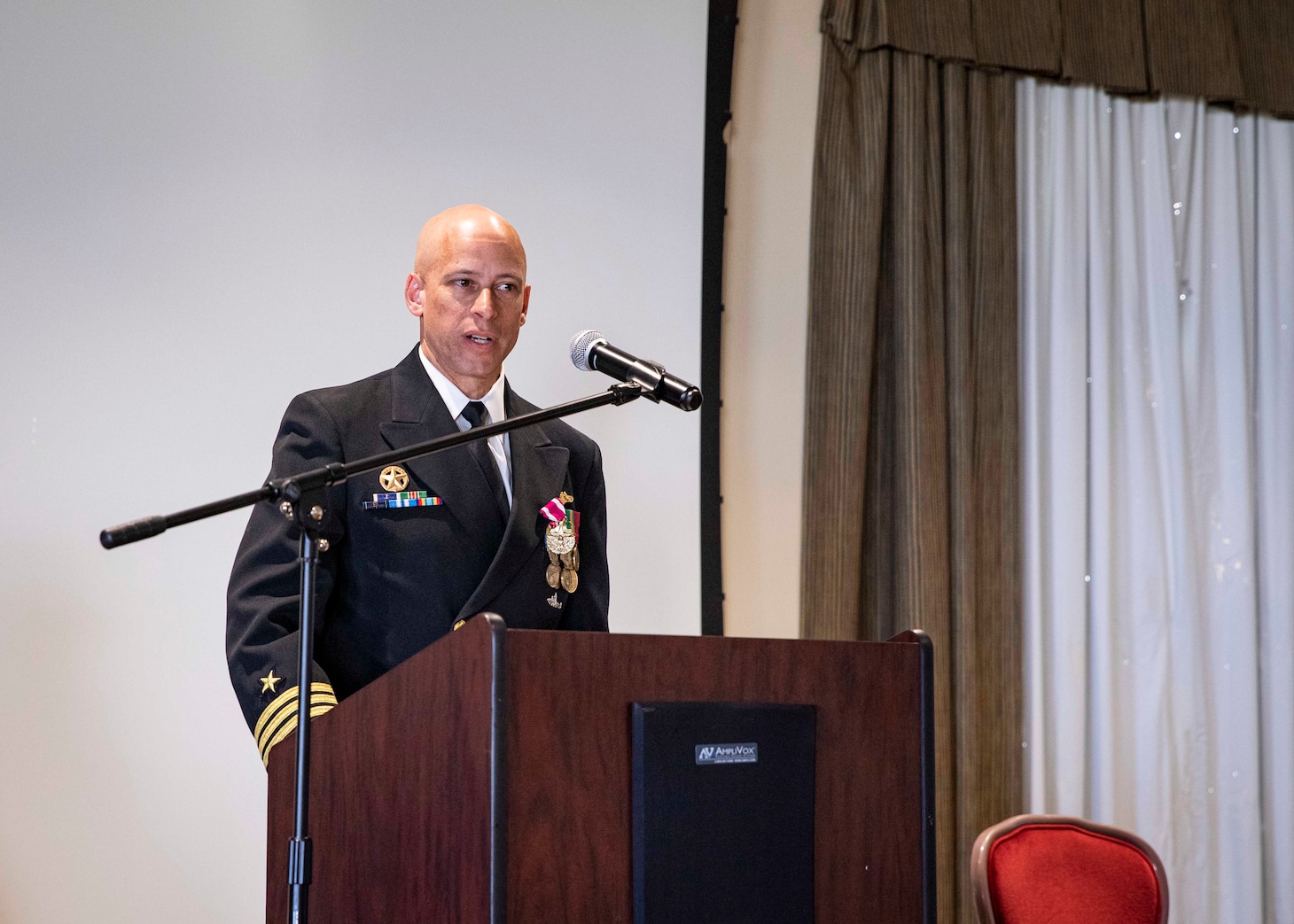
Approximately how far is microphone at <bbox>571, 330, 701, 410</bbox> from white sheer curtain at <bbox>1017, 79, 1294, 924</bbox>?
201 cm

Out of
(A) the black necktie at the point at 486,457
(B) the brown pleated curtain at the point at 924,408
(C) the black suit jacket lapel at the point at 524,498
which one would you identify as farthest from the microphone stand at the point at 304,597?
(B) the brown pleated curtain at the point at 924,408

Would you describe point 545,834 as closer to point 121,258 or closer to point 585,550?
point 585,550

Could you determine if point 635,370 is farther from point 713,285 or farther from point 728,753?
point 713,285

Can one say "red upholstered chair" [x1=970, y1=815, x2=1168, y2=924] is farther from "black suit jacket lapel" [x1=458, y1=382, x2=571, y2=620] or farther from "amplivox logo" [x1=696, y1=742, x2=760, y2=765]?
"amplivox logo" [x1=696, y1=742, x2=760, y2=765]

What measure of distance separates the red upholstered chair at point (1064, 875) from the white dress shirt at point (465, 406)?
44.9 inches

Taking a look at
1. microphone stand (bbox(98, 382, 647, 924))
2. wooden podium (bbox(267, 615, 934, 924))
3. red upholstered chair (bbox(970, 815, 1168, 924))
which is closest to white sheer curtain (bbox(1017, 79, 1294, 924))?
red upholstered chair (bbox(970, 815, 1168, 924))

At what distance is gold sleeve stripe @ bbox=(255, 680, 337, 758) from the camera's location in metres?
1.44

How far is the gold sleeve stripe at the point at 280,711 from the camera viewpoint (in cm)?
144

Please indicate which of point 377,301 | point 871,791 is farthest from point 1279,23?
point 871,791

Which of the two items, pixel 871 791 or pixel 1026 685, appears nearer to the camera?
pixel 871 791

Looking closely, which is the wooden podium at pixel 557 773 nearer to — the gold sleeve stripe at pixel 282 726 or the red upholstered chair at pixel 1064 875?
the gold sleeve stripe at pixel 282 726

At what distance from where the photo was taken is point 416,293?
2.00m

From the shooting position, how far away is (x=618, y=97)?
2.95 m

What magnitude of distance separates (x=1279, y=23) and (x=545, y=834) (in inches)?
142
